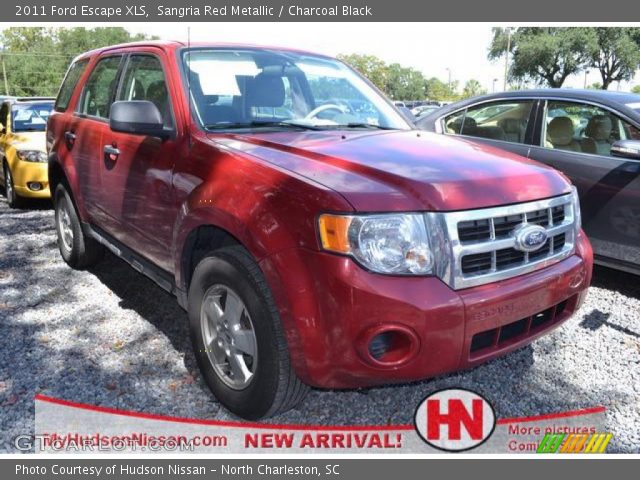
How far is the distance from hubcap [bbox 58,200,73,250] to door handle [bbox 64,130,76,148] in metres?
0.59

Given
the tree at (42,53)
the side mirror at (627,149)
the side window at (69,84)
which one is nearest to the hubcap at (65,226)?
the side window at (69,84)

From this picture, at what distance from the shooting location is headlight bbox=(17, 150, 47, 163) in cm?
720

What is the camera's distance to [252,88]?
11.0ft

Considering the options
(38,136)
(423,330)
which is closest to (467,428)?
(423,330)

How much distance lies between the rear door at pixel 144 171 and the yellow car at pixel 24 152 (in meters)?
3.60

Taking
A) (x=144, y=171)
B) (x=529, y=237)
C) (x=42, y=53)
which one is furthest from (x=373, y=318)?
(x=42, y=53)

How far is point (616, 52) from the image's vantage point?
139 ft

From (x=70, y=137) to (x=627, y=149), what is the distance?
416 cm

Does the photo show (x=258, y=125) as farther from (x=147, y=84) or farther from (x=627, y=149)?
(x=627, y=149)

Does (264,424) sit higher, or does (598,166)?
(598,166)

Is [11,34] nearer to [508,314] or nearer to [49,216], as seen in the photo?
[49,216]

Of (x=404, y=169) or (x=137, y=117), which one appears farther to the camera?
(x=137, y=117)

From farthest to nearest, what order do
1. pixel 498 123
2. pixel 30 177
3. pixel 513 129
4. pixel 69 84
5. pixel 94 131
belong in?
pixel 30 177, pixel 498 123, pixel 513 129, pixel 69 84, pixel 94 131

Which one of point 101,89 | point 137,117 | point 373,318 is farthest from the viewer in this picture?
point 101,89
